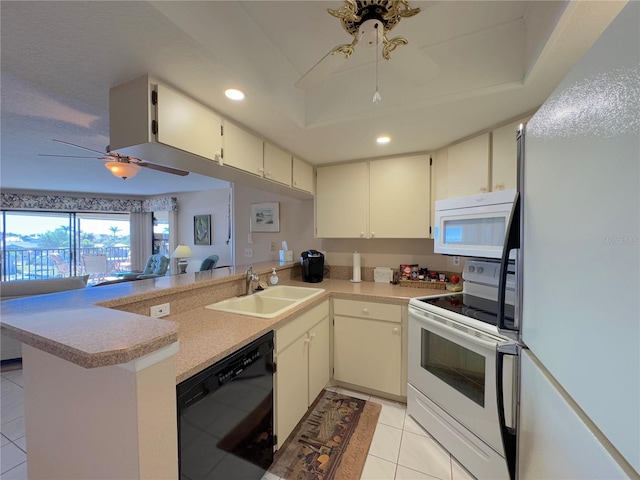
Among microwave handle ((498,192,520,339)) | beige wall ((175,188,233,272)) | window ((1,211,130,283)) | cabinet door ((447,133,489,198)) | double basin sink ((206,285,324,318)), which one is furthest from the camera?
beige wall ((175,188,233,272))

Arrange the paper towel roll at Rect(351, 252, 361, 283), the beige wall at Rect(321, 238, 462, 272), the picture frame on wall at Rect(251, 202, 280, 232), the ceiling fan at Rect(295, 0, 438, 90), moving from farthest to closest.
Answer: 1. the picture frame on wall at Rect(251, 202, 280, 232)
2. the paper towel roll at Rect(351, 252, 361, 283)
3. the beige wall at Rect(321, 238, 462, 272)
4. the ceiling fan at Rect(295, 0, 438, 90)

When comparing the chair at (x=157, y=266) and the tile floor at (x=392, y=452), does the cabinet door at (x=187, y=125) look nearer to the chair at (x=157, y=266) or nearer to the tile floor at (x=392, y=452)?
the tile floor at (x=392, y=452)

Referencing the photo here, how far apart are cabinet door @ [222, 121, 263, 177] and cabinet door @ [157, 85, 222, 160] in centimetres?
7

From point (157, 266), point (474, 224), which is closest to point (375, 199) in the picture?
point (474, 224)

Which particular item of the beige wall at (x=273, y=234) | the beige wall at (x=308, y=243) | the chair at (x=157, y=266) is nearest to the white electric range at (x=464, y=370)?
the beige wall at (x=308, y=243)

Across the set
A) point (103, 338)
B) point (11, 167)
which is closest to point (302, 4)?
point (103, 338)

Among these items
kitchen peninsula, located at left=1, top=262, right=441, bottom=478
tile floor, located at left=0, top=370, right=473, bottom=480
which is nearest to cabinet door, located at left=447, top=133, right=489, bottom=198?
tile floor, located at left=0, top=370, right=473, bottom=480

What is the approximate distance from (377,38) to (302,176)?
156 centimetres

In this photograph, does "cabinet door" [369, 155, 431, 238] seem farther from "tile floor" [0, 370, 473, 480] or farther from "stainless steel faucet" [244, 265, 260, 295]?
"tile floor" [0, 370, 473, 480]

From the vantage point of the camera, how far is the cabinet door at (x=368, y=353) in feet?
6.68

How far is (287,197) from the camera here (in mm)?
3051

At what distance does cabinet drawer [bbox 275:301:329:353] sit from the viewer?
1498mm

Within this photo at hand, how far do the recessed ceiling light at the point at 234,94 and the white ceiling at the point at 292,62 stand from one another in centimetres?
4

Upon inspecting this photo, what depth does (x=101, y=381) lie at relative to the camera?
74 cm
